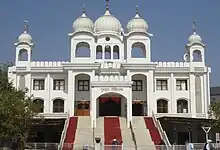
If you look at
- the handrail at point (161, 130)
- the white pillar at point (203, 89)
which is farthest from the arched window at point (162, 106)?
the handrail at point (161, 130)

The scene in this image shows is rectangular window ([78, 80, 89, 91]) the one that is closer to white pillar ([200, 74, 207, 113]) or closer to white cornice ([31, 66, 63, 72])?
white cornice ([31, 66, 63, 72])

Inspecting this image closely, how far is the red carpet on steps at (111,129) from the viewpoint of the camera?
38.4m

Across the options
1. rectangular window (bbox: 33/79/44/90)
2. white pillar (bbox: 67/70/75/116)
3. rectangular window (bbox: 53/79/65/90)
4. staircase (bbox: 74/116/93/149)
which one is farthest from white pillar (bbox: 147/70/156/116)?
rectangular window (bbox: 33/79/44/90)

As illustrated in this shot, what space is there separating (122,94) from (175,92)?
26.6 ft

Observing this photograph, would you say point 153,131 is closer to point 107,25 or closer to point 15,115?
point 15,115

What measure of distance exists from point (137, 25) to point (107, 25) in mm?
3645

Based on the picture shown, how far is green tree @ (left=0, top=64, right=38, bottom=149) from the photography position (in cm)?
3322

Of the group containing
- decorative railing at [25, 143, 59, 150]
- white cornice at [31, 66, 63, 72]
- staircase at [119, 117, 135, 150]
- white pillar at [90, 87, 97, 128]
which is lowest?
decorative railing at [25, 143, 59, 150]

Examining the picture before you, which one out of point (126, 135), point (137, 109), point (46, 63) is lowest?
point (126, 135)

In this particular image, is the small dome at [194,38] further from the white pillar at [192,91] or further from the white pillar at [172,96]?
the white pillar at [172,96]

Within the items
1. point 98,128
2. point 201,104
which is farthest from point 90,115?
point 201,104

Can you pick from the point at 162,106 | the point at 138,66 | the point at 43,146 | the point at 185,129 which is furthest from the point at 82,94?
the point at 43,146

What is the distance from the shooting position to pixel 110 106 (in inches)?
1877

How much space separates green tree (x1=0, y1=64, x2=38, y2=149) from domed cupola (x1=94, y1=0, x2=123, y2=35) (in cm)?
1711
